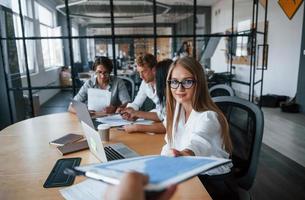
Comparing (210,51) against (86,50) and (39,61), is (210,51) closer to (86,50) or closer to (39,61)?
(39,61)

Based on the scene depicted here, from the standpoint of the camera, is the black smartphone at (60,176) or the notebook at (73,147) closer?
the black smartphone at (60,176)

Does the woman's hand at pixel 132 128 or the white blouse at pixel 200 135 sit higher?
the white blouse at pixel 200 135

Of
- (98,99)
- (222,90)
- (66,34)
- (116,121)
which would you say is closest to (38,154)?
(116,121)

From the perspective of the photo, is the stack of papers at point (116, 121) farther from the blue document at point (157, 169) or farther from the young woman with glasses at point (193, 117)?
the blue document at point (157, 169)

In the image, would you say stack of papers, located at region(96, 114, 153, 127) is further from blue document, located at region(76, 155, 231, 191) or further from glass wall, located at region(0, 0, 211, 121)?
glass wall, located at region(0, 0, 211, 121)

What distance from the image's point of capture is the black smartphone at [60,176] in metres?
0.93

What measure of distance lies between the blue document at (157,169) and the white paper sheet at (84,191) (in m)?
0.34

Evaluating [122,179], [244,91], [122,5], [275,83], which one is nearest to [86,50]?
[122,5]

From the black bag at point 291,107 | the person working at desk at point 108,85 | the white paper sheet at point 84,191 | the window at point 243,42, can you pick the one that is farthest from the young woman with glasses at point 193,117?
the window at point 243,42

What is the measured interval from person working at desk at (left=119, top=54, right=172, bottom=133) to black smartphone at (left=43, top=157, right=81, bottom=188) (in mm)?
489

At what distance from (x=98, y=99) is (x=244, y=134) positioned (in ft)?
4.17

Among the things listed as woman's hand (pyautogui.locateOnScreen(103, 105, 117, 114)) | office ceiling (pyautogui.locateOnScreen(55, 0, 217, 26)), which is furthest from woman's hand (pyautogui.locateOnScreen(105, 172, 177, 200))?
office ceiling (pyautogui.locateOnScreen(55, 0, 217, 26))

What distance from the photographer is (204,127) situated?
99cm

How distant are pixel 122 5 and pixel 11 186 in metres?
7.25
